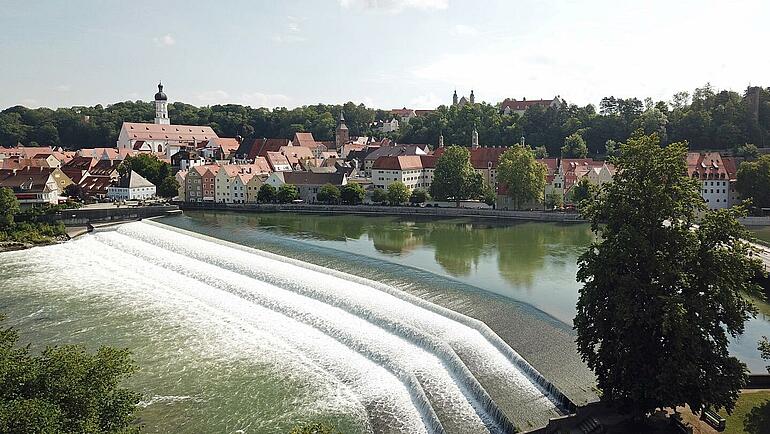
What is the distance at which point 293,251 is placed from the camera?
29.1 m

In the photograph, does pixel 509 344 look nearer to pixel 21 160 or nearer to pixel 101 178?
pixel 101 178

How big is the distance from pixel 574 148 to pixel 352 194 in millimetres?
24358

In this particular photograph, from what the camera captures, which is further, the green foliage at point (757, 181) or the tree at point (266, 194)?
the tree at point (266, 194)

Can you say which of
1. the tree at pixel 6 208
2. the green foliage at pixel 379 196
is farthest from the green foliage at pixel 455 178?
the tree at pixel 6 208

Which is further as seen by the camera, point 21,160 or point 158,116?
point 158,116

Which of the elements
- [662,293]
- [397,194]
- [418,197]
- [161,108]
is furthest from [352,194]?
[161,108]

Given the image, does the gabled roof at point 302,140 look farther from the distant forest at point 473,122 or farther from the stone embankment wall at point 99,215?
the stone embankment wall at point 99,215

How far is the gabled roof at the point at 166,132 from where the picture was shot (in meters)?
82.2

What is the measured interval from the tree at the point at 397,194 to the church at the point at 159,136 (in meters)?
37.6

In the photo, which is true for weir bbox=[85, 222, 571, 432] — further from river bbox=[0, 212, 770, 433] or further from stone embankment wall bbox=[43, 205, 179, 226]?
stone embankment wall bbox=[43, 205, 179, 226]

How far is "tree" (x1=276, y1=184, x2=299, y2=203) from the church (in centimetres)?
2978

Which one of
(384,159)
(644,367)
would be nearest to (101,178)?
(384,159)

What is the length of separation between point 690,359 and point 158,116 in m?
92.7

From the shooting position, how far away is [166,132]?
85562mm
